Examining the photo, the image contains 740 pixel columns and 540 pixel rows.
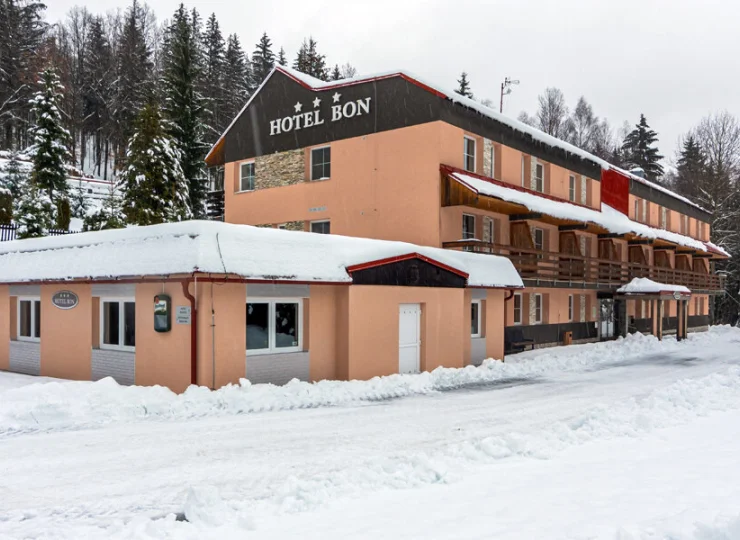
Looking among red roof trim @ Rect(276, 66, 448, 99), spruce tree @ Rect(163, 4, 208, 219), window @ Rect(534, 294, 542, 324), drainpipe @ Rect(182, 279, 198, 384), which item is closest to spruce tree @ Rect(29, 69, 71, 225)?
spruce tree @ Rect(163, 4, 208, 219)

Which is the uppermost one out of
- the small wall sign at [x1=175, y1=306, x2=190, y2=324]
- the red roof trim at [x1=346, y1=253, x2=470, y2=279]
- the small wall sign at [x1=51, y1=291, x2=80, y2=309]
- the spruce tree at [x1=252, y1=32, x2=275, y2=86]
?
the spruce tree at [x1=252, y1=32, x2=275, y2=86]

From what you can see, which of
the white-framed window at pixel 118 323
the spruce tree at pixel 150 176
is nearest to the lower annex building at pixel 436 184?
the spruce tree at pixel 150 176

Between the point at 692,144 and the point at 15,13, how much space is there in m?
67.0

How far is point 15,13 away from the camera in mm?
56969

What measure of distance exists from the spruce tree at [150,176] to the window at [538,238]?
19.3 m

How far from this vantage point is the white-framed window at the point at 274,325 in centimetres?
1348

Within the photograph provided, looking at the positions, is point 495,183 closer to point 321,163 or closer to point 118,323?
point 321,163

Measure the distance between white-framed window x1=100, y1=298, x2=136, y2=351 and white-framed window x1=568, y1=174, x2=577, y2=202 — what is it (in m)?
23.6

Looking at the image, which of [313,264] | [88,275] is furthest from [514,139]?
[88,275]

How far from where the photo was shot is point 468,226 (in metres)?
24.2

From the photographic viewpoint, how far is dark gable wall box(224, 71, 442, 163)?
73.6ft

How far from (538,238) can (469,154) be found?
689 cm

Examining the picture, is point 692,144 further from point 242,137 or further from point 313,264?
point 313,264

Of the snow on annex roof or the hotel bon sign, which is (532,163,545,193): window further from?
the snow on annex roof
